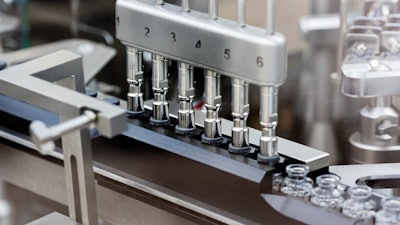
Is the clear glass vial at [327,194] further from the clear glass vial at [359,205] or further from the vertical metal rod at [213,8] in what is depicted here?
the vertical metal rod at [213,8]

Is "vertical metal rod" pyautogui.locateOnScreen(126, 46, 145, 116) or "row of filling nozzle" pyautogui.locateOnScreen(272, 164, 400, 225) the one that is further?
"vertical metal rod" pyautogui.locateOnScreen(126, 46, 145, 116)

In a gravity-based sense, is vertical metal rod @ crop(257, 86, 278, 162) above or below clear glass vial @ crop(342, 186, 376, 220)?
above

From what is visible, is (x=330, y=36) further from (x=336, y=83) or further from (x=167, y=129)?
(x=167, y=129)

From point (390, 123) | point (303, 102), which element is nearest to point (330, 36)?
point (303, 102)

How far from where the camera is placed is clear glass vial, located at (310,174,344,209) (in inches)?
25.0

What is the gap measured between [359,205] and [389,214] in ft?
0.08

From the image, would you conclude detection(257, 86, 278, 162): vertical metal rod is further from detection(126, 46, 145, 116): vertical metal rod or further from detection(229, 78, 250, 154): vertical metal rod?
detection(126, 46, 145, 116): vertical metal rod

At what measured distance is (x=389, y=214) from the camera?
607mm

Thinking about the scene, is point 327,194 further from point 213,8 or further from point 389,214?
point 213,8

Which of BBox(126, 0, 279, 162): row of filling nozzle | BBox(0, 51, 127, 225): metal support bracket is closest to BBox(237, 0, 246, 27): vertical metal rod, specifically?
BBox(126, 0, 279, 162): row of filling nozzle

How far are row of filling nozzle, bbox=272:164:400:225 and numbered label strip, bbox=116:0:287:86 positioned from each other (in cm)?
8

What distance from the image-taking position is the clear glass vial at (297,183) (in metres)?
0.65

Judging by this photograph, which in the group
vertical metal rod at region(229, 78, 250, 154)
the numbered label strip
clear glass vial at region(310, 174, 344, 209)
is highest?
the numbered label strip

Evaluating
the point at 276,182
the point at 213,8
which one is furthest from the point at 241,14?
the point at 276,182
